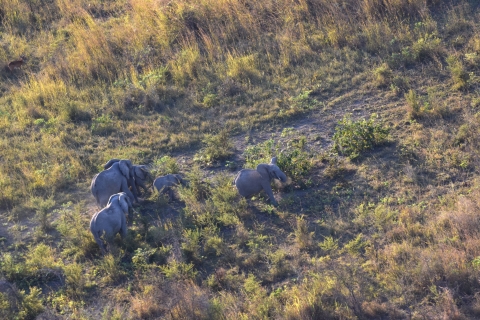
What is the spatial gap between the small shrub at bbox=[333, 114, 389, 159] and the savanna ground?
34 mm

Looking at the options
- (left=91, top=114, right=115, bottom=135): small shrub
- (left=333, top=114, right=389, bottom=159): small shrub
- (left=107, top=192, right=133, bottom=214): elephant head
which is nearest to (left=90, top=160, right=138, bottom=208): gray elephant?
(left=107, top=192, right=133, bottom=214): elephant head

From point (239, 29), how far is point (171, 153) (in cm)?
446

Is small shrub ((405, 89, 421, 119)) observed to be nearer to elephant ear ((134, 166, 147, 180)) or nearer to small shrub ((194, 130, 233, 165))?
small shrub ((194, 130, 233, 165))

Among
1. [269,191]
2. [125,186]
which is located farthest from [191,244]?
[125,186]

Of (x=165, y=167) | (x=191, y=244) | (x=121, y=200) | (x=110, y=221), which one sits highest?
(x=121, y=200)

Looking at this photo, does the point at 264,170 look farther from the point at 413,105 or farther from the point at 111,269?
the point at 413,105

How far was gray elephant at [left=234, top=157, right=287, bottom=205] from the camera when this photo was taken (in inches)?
398

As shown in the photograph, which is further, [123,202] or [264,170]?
[264,170]

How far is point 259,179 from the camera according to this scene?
10.1 meters

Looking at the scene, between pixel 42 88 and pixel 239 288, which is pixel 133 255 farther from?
pixel 42 88

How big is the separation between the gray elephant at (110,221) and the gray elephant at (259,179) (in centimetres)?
175

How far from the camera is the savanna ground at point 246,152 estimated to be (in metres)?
8.14

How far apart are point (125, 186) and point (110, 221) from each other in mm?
1273

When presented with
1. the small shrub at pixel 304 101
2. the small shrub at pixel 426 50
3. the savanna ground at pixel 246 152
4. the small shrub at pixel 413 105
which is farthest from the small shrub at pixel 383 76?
the small shrub at pixel 304 101
